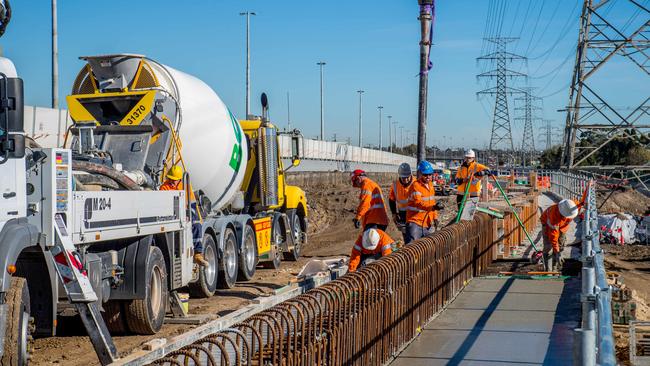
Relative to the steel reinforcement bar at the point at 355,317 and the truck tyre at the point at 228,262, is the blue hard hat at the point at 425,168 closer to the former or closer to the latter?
the steel reinforcement bar at the point at 355,317

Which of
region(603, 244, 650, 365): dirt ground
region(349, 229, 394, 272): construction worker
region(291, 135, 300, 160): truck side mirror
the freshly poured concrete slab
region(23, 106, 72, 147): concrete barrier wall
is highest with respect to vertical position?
region(23, 106, 72, 147): concrete barrier wall

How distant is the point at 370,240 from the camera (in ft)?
37.0

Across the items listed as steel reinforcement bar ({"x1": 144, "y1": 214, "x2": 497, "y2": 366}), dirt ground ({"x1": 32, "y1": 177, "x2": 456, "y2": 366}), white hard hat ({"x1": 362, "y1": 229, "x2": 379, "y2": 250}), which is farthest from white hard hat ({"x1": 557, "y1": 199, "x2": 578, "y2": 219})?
dirt ground ({"x1": 32, "y1": 177, "x2": 456, "y2": 366})

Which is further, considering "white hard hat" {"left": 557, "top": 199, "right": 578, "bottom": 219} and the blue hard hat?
"white hard hat" {"left": 557, "top": 199, "right": 578, "bottom": 219}

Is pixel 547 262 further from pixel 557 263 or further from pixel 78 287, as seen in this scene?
pixel 78 287

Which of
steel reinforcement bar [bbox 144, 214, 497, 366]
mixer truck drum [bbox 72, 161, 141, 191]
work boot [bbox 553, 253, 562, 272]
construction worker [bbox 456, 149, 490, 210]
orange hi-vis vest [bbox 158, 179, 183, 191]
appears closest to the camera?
steel reinforcement bar [bbox 144, 214, 497, 366]

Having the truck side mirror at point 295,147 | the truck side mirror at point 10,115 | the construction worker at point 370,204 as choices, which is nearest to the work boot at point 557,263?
the construction worker at point 370,204

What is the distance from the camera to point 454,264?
42.0 ft

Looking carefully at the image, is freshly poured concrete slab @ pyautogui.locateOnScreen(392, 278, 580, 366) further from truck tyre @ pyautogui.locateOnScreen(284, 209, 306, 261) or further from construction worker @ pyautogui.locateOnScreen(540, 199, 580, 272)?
truck tyre @ pyautogui.locateOnScreen(284, 209, 306, 261)

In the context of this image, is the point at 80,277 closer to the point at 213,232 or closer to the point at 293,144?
the point at 213,232

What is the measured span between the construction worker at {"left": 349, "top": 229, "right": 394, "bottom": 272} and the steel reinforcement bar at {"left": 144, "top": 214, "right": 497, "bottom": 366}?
66cm

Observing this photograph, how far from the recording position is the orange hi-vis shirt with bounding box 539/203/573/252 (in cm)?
1474

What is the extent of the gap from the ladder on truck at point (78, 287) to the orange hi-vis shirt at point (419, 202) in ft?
21.3

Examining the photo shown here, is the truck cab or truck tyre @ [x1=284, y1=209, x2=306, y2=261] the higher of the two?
the truck cab
